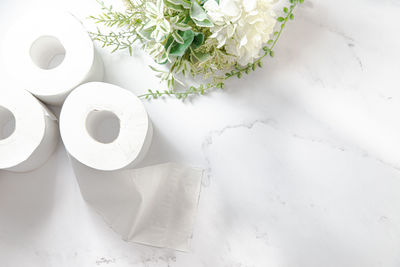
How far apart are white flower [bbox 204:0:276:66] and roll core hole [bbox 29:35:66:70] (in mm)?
313

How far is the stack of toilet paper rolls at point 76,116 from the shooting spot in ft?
2.22

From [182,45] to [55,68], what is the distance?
24 centimetres

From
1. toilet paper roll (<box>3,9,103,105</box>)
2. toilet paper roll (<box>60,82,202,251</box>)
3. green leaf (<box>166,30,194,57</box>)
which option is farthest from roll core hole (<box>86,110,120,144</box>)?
green leaf (<box>166,30,194,57</box>)

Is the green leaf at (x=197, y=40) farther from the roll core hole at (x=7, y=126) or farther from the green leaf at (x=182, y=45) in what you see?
the roll core hole at (x=7, y=126)

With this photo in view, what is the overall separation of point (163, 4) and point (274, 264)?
553 mm

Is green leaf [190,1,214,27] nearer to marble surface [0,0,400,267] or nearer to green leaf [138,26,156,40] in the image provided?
green leaf [138,26,156,40]

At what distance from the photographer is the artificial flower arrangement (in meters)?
0.60

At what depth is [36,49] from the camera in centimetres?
73

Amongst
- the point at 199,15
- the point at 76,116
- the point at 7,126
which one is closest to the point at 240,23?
the point at 199,15

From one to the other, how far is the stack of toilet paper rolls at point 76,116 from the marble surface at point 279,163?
6 centimetres

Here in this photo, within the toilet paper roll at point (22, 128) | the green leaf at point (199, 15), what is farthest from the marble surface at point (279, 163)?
the green leaf at point (199, 15)

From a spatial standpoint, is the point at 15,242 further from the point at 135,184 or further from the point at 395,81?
the point at 395,81

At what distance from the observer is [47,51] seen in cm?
77

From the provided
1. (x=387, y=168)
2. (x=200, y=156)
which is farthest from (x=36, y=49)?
(x=387, y=168)
